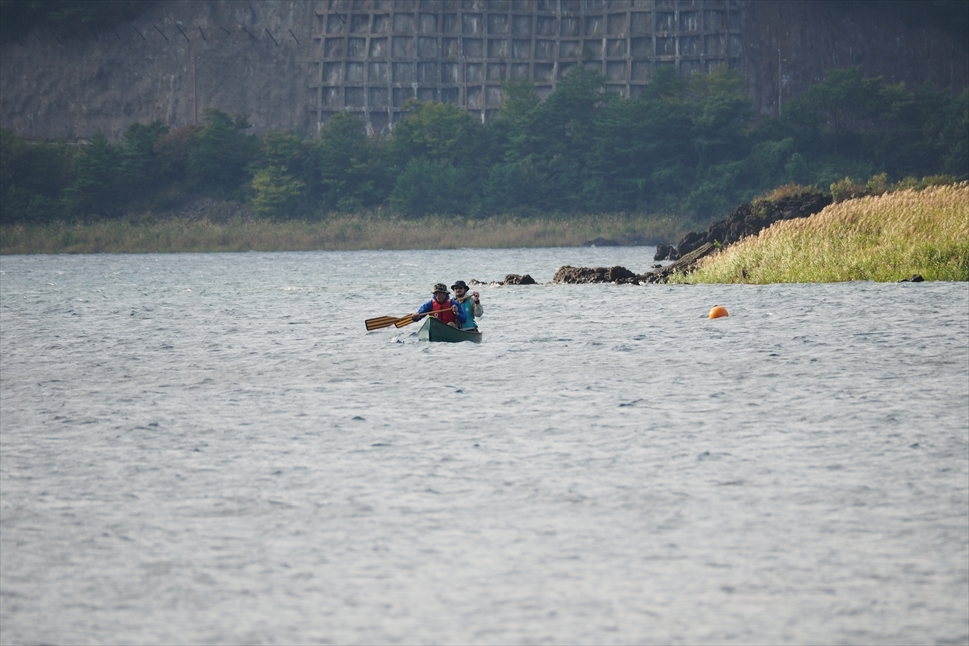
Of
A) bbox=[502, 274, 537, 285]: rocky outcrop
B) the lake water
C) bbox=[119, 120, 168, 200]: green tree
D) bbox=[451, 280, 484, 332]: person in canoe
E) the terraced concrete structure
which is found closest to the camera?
the lake water

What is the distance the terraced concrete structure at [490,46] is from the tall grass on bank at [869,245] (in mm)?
62994

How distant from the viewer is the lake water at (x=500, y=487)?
37.6ft

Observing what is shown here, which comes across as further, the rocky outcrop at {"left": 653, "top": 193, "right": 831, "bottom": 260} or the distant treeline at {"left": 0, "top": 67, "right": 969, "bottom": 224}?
the distant treeline at {"left": 0, "top": 67, "right": 969, "bottom": 224}

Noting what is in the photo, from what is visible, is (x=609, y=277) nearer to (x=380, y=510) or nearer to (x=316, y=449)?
(x=316, y=449)

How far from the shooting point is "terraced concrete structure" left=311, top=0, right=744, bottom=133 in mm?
107875

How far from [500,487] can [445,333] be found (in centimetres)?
1646

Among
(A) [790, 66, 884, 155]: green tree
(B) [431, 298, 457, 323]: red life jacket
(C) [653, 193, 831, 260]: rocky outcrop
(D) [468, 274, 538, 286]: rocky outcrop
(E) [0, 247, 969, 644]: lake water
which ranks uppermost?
(A) [790, 66, 884, 155]: green tree

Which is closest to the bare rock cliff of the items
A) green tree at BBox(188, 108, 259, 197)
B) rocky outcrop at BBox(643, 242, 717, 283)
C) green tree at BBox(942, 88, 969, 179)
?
green tree at BBox(188, 108, 259, 197)

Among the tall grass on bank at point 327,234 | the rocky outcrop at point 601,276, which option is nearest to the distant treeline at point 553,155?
the tall grass on bank at point 327,234

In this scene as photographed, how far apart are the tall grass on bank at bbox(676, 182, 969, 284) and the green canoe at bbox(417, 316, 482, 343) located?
14698mm

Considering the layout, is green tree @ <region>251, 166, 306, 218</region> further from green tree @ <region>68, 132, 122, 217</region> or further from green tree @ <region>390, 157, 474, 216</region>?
green tree @ <region>68, 132, 122, 217</region>

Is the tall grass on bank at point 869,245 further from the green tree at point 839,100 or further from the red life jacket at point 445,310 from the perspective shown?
the green tree at point 839,100

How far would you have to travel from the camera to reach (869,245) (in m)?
42.7

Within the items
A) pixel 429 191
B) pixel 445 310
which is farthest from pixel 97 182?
pixel 445 310
